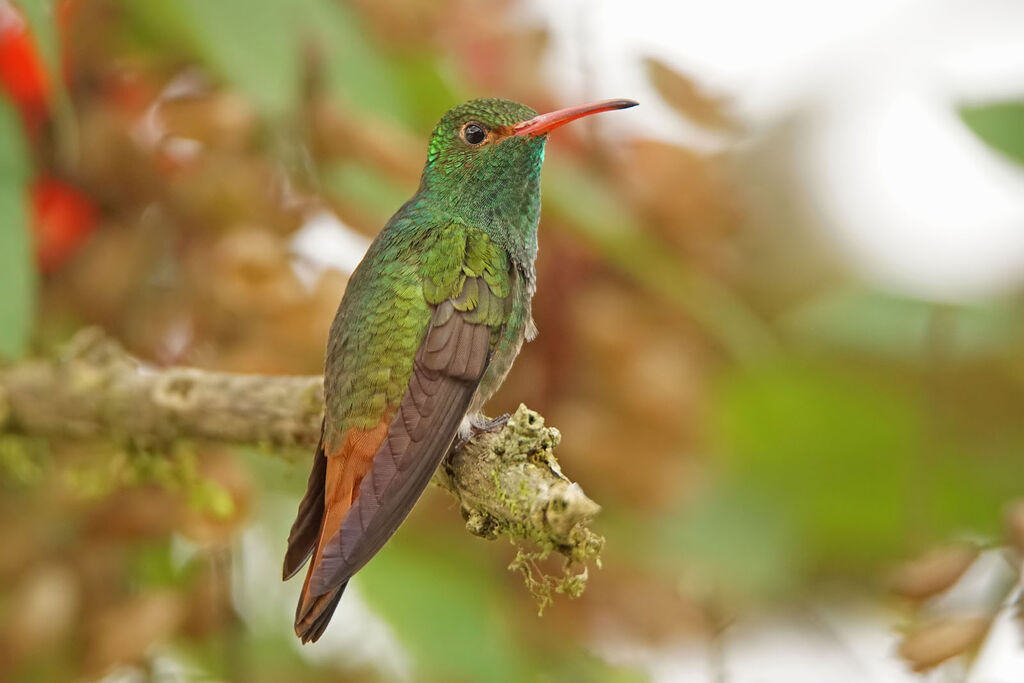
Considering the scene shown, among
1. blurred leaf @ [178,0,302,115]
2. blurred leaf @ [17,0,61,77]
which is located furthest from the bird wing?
blurred leaf @ [17,0,61,77]

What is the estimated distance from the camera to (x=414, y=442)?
38.4 inches

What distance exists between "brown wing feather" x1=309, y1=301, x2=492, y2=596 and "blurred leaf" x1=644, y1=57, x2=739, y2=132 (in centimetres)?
34

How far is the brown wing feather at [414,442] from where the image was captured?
33.8 inches

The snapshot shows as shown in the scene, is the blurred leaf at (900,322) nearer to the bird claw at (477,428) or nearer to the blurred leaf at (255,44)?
the bird claw at (477,428)

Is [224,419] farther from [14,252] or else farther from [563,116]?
[563,116]

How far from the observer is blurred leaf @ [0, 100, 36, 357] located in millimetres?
962

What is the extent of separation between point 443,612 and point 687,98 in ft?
1.97

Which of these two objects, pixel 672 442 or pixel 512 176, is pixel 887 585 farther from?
pixel 512 176

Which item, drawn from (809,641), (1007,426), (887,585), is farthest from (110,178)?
(1007,426)

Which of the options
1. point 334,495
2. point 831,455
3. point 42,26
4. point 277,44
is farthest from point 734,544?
point 42,26

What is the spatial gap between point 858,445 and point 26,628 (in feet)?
3.70

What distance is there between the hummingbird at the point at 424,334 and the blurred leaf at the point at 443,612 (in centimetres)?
18

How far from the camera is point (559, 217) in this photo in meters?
1.21

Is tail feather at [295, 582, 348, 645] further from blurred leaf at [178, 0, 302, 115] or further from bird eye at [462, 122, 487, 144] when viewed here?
bird eye at [462, 122, 487, 144]
